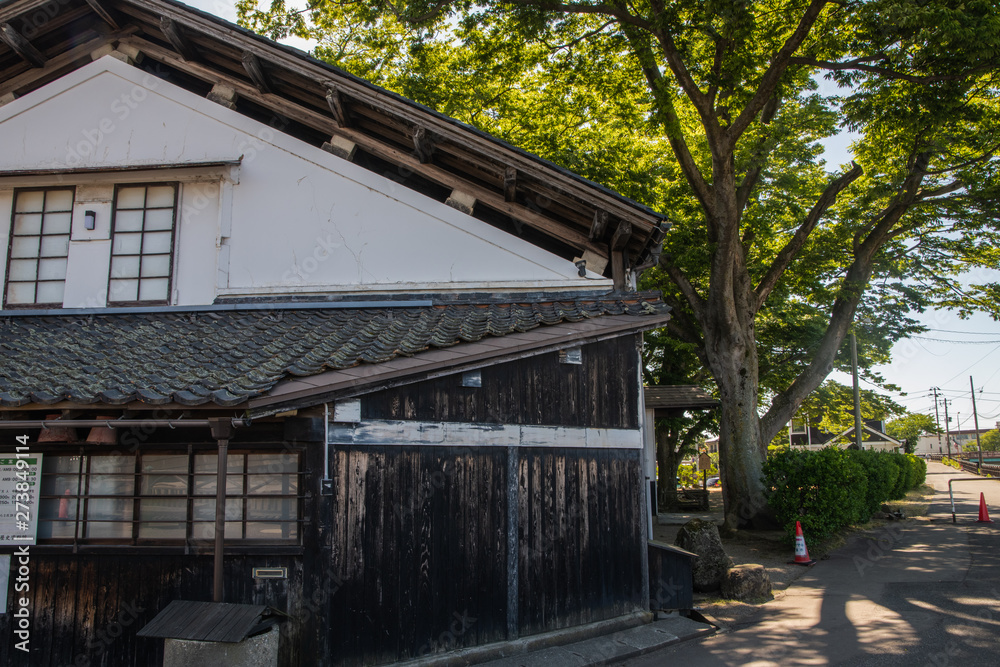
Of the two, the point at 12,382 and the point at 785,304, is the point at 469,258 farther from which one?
the point at 785,304

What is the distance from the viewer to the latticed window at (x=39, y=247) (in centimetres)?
1013

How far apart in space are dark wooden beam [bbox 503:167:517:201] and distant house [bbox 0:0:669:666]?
67mm

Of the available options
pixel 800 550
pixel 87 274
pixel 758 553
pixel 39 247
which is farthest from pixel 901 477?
pixel 39 247

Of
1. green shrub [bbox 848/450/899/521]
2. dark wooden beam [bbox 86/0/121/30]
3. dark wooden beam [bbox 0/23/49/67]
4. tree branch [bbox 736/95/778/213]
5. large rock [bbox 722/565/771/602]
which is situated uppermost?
tree branch [bbox 736/95/778/213]

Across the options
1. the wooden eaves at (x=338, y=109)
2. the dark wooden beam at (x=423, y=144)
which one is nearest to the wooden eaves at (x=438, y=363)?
the wooden eaves at (x=338, y=109)

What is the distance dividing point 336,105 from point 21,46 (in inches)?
198

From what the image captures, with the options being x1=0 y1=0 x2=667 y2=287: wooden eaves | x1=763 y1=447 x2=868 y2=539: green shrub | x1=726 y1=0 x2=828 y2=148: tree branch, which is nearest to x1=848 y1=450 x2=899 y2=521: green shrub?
x1=763 y1=447 x2=868 y2=539: green shrub

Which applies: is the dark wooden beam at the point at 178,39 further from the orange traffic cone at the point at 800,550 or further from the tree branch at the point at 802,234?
the tree branch at the point at 802,234

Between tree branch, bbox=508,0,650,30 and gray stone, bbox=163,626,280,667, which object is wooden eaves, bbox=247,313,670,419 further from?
tree branch, bbox=508,0,650,30

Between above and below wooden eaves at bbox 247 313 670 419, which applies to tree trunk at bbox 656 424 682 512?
below

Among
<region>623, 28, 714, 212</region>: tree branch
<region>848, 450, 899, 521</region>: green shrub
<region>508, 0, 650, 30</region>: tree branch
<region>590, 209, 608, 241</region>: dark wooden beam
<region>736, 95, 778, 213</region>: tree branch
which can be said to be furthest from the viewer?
<region>848, 450, 899, 521</region>: green shrub

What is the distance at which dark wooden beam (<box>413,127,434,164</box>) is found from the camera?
975 centimetres

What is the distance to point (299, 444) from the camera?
6734 mm

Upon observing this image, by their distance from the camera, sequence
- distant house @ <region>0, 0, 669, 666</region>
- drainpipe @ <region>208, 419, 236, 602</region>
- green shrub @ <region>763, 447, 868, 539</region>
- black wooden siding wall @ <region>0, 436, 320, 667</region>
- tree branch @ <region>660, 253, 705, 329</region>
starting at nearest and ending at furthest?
drainpipe @ <region>208, 419, 236, 602</region>, black wooden siding wall @ <region>0, 436, 320, 667</region>, distant house @ <region>0, 0, 669, 666</region>, green shrub @ <region>763, 447, 868, 539</region>, tree branch @ <region>660, 253, 705, 329</region>
